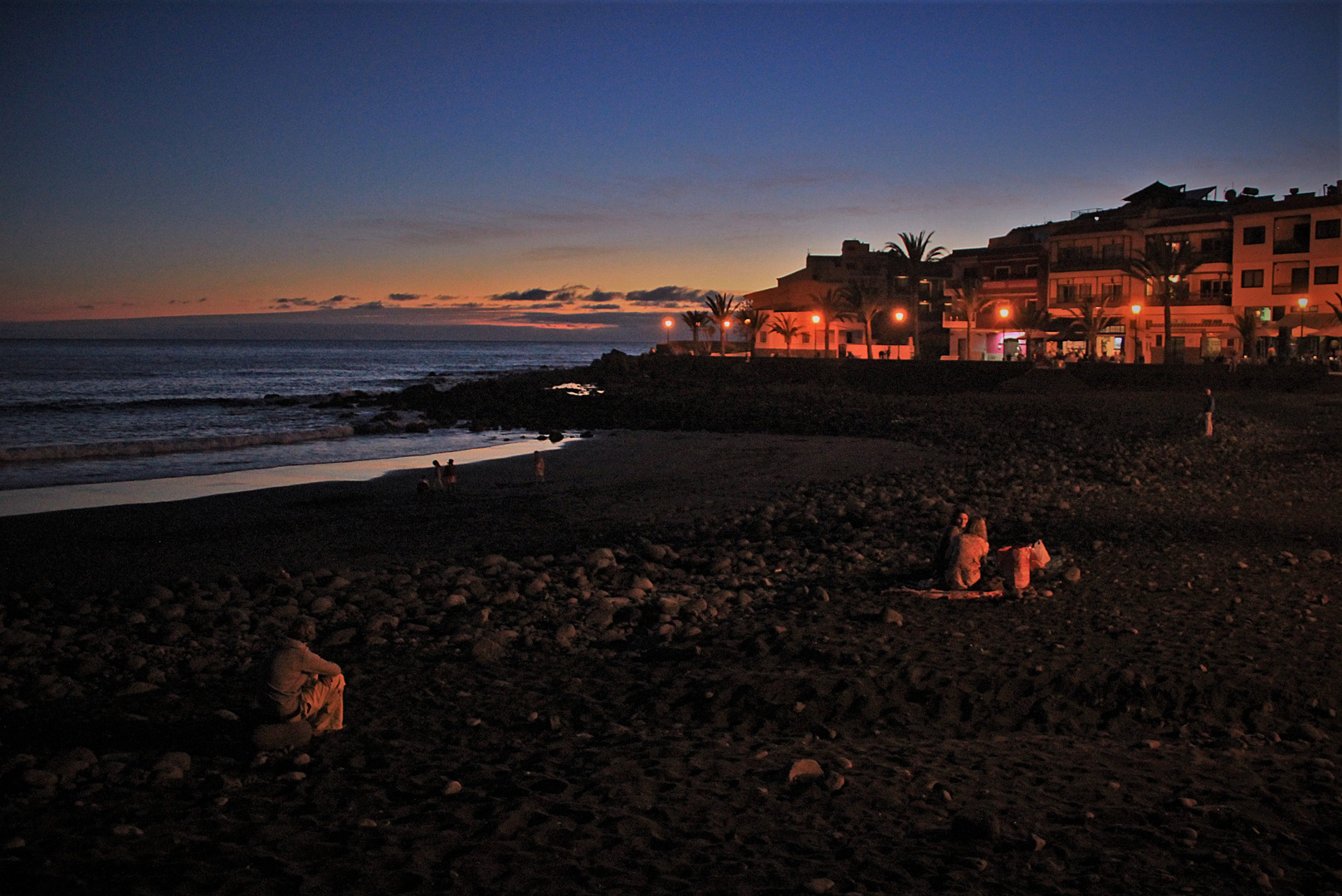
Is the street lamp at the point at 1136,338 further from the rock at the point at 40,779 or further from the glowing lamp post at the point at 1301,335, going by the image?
the rock at the point at 40,779

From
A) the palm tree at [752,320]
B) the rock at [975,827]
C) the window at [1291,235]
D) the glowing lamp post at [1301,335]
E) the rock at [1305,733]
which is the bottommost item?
the rock at [1305,733]

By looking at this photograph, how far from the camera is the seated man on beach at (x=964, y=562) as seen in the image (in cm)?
957

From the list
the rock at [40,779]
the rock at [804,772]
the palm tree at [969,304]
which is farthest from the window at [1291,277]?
the rock at [40,779]

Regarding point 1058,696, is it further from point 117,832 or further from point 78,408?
point 78,408

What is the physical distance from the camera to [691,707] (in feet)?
22.7

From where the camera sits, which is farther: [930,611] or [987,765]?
[930,611]

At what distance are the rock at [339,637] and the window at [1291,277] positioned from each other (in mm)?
52234

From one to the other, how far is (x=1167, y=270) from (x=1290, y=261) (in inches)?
293

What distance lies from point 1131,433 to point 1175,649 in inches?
735

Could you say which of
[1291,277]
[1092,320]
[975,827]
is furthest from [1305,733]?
[1291,277]

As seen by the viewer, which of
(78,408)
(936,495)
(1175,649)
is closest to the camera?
(1175,649)

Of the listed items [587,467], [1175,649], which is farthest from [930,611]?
[587,467]

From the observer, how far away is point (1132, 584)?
9930 millimetres

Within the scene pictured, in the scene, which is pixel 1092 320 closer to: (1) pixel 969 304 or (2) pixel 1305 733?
(1) pixel 969 304
